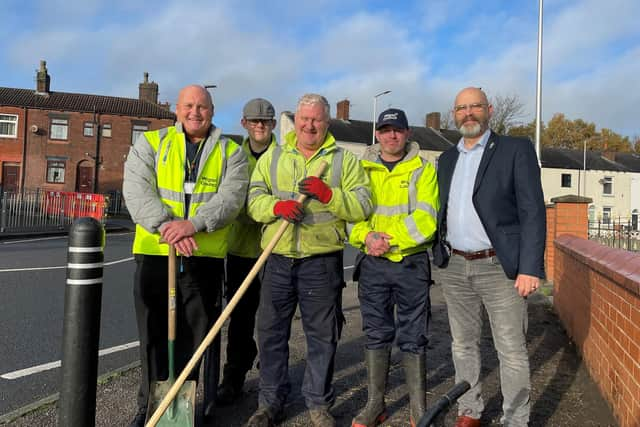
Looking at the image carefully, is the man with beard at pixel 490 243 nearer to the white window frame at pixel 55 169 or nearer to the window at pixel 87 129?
the window at pixel 87 129

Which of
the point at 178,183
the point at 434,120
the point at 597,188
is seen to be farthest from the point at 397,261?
the point at 597,188

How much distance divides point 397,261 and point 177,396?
158 centimetres

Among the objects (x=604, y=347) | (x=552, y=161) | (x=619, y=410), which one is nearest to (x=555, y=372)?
(x=604, y=347)

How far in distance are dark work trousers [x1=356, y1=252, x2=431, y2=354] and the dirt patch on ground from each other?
1.93ft

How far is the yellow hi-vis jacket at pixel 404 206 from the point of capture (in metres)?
3.31

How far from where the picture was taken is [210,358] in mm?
3479

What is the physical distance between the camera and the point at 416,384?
3309mm

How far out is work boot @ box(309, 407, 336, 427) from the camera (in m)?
3.26

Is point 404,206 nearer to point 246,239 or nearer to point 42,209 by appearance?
point 246,239

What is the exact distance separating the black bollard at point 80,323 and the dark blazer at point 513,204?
7.42 feet

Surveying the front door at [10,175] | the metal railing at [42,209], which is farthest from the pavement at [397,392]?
the front door at [10,175]

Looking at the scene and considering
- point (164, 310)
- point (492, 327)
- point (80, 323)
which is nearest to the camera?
point (80, 323)

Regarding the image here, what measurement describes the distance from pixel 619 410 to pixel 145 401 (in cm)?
314

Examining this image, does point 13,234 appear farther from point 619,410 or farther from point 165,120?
point 165,120
